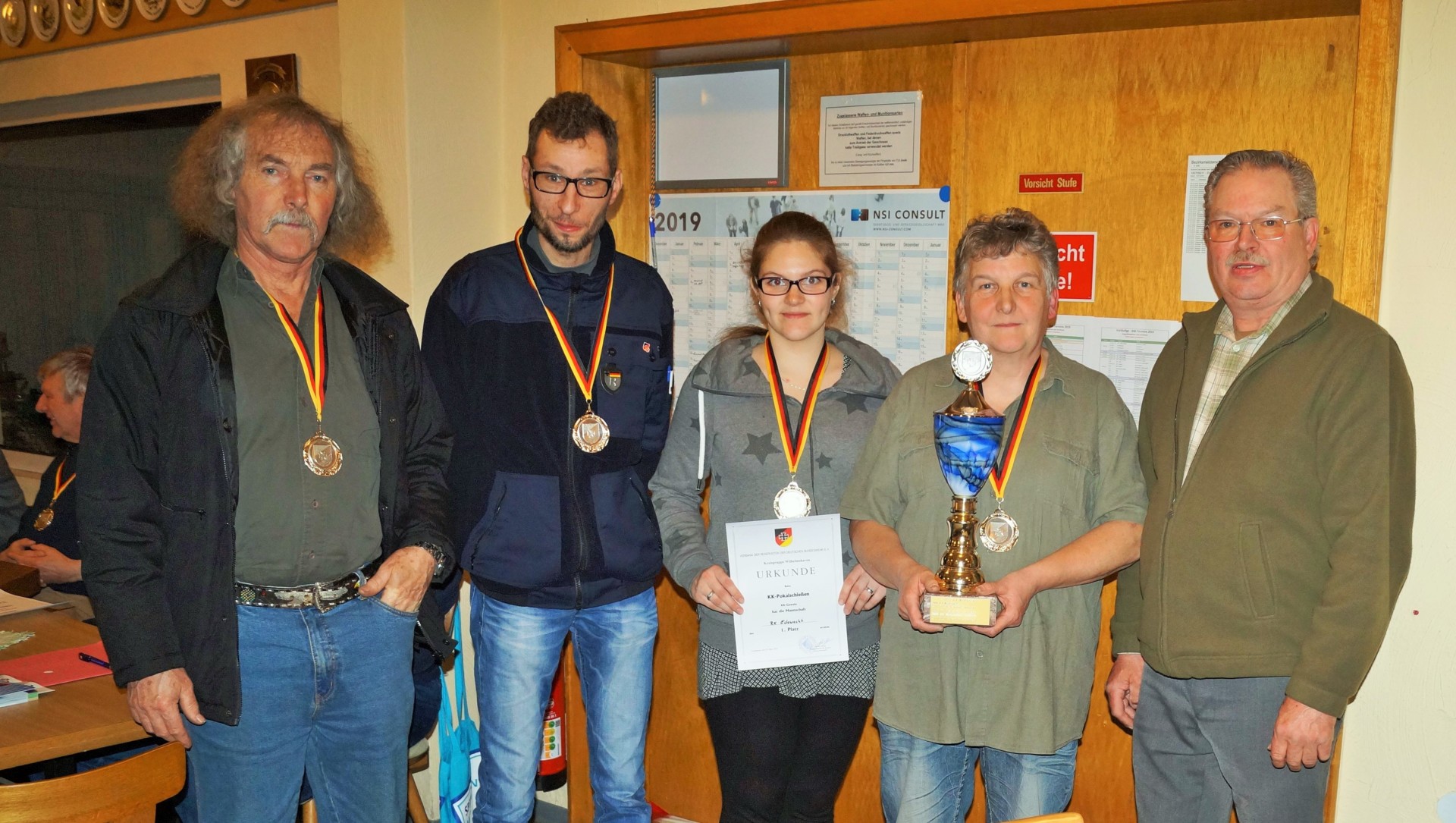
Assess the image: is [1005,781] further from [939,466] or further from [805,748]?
[939,466]

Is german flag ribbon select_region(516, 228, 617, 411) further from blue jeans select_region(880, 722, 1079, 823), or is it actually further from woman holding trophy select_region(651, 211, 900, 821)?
blue jeans select_region(880, 722, 1079, 823)

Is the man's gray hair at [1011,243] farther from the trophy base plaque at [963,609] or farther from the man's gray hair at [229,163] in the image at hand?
the man's gray hair at [229,163]

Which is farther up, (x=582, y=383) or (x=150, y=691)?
(x=582, y=383)

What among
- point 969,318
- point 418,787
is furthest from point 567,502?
point 418,787

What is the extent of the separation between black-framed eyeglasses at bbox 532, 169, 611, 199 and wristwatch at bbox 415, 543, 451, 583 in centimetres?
85

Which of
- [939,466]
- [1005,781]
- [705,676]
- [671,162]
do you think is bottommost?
[1005,781]

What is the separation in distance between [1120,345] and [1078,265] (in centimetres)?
25

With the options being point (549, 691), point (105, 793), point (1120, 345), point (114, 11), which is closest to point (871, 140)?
point (1120, 345)

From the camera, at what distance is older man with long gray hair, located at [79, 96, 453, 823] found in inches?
81.3

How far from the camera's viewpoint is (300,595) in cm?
218

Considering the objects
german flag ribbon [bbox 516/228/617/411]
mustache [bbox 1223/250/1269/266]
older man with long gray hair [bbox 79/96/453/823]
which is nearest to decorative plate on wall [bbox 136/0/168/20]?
older man with long gray hair [bbox 79/96/453/823]

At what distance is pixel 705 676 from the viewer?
2461mm

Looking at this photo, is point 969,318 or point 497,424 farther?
point 497,424

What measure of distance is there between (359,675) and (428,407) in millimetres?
606
